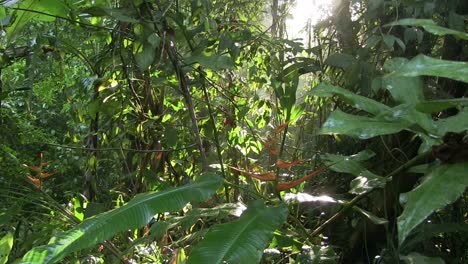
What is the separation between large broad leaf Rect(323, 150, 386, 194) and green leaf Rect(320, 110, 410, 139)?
13.3 inches

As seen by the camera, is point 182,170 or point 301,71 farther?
point 182,170

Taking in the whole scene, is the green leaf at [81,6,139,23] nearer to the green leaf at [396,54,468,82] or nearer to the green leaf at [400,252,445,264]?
the green leaf at [396,54,468,82]

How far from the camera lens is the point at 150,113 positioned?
1934 millimetres

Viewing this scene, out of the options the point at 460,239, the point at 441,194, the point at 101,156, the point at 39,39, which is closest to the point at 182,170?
the point at 101,156

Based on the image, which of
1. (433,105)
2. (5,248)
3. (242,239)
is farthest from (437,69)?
(5,248)

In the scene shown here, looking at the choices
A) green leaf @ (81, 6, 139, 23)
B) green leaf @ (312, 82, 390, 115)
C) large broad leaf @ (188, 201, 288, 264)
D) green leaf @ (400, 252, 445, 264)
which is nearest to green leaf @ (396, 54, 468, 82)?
green leaf @ (312, 82, 390, 115)

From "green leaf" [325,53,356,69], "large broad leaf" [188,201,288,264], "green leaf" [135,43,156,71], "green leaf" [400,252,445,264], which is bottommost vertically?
"green leaf" [400,252,445,264]

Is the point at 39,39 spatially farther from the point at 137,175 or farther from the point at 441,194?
the point at 441,194

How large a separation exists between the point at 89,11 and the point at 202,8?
48 centimetres

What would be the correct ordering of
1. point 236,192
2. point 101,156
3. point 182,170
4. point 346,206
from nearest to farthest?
point 346,206
point 236,192
point 182,170
point 101,156

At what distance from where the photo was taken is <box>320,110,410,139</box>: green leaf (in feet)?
2.35

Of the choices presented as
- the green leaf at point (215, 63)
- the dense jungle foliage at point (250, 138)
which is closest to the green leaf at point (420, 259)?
the dense jungle foliage at point (250, 138)

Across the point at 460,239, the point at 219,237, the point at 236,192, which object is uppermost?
the point at 219,237

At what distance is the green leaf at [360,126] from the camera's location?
0.72 meters
